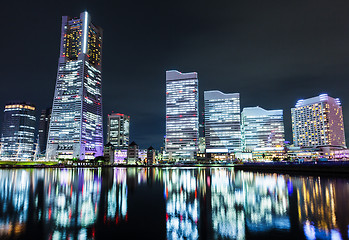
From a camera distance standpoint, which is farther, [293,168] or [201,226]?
[293,168]

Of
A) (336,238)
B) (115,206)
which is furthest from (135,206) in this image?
(336,238)

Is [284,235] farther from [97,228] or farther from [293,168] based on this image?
[293,168]

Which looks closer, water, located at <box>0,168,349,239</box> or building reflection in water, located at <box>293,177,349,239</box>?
building reflection in water, located at <box>293,177,349,239</box>

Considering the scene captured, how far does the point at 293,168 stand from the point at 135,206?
7088 centimetres

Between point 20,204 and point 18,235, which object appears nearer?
point 18,235

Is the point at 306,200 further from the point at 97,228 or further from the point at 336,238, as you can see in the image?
the point at 97,228

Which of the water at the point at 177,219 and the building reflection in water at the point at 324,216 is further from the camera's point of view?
the water at the point at 177,219

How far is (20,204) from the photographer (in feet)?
77.5

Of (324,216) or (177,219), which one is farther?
(324,216)

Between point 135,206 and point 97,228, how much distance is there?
782cm

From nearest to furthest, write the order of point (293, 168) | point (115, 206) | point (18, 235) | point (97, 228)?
1. point (18, 235)
2. point (97, 228)
3. point (115, 206)
4. point (293, 168)

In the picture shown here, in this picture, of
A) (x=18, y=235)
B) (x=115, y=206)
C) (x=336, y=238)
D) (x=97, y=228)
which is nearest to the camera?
(x=336, y=238)

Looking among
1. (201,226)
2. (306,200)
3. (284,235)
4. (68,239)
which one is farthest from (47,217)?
(306,200)

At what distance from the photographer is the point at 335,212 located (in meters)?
19.1
